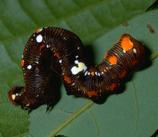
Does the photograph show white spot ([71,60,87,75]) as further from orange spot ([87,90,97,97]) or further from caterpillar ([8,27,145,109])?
orange spot ([87,90,97,97])

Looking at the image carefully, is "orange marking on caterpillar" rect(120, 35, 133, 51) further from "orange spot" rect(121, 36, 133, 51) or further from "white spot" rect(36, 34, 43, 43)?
"white spot" rect(36, 34, 43, 43)

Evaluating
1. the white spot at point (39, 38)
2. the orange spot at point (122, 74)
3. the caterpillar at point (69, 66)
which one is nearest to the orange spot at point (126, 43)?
the caterpillar at point (69, 66)

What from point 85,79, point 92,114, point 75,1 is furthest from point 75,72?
point 75,1

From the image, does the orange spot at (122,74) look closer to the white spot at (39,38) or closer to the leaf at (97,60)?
the leaf at (97,60)

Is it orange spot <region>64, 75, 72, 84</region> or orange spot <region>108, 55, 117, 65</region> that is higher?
orange spot <region>64, 75, 72, 84</region>

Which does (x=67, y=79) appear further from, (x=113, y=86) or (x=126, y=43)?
(x=126, y=43)

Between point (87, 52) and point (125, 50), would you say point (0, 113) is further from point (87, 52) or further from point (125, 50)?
point (125, 50)

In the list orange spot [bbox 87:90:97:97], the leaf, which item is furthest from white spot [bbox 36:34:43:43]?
orange spot [bbox 87:90:97:97]

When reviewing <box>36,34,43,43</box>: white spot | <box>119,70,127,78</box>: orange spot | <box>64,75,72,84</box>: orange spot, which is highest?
<box>36,34,43,43</box>: white spot
